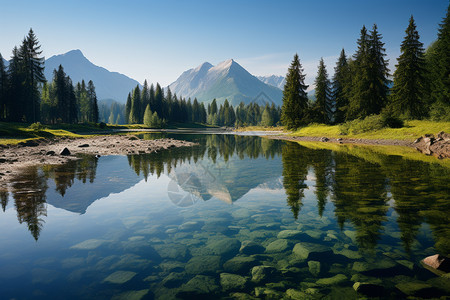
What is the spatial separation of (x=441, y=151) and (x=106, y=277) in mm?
32819

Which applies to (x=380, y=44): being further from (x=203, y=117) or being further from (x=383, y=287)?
(x=203, y=117)

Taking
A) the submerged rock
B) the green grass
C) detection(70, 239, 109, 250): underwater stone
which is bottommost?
detection(70, 239, 109, 250): underwater stone

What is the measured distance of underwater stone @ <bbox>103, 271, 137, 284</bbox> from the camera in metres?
5.31

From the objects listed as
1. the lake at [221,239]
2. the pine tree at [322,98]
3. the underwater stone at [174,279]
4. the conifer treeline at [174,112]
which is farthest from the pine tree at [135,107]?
the underwater stone at [174,279]

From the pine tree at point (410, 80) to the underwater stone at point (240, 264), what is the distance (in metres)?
47.8

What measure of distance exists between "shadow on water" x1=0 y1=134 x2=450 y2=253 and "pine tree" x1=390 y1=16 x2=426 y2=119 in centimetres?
2928

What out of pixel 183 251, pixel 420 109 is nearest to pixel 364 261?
pixel 183 251

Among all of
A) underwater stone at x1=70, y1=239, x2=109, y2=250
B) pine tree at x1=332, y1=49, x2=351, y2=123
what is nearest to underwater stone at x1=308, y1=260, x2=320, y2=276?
underwater stone at x1=70, y1=239, x2=109, y2=250

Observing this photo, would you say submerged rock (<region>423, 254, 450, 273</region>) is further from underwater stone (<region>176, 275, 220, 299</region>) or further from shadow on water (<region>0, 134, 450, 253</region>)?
underwater stone (<region>176, 275, 220, 299</region>)

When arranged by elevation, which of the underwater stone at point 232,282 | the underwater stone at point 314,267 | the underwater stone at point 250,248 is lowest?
the underwater stone at point 232,282

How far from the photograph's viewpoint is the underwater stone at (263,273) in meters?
5.33

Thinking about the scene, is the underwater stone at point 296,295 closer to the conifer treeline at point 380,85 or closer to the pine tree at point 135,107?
the conifer treeline at point 380,85

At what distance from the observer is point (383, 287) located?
4.91 m

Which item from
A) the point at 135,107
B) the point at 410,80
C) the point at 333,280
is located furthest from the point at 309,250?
the point at 135,107
